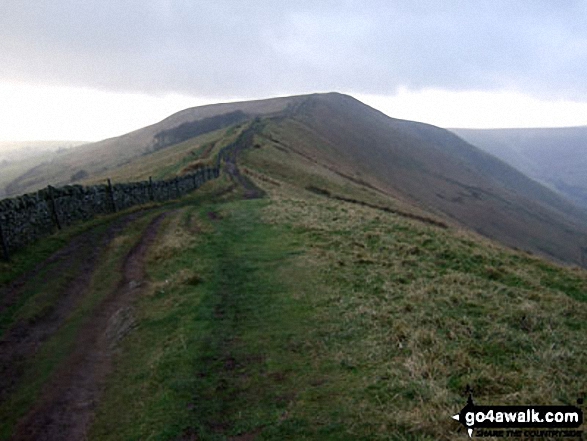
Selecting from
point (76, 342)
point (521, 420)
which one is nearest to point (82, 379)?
point (76, 342)

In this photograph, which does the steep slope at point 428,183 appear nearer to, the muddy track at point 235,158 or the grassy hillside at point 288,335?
the muddy track at point 235,158

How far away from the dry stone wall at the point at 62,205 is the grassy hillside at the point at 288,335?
3.90 feet

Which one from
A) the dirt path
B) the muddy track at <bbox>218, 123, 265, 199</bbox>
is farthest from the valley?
the muddy track at <bbox>218, 123, 265, 199</bbox>

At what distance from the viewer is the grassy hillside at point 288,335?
8.57 metres

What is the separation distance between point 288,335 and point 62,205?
62.7 ft

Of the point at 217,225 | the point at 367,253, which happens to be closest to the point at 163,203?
the point at 217,225

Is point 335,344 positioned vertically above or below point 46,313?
below

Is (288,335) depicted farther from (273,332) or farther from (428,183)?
(428,183)

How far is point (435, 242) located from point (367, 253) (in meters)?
5.10

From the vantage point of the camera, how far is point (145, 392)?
394 inches

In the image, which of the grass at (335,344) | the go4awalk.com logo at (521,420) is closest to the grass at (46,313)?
the grass at (335,344)

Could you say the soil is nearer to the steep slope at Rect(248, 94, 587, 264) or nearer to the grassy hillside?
the grassy hillside

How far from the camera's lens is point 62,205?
25703 millimetres

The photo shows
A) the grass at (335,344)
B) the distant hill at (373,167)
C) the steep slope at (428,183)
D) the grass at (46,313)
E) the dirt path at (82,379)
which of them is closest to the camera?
the grass at (335,344)
